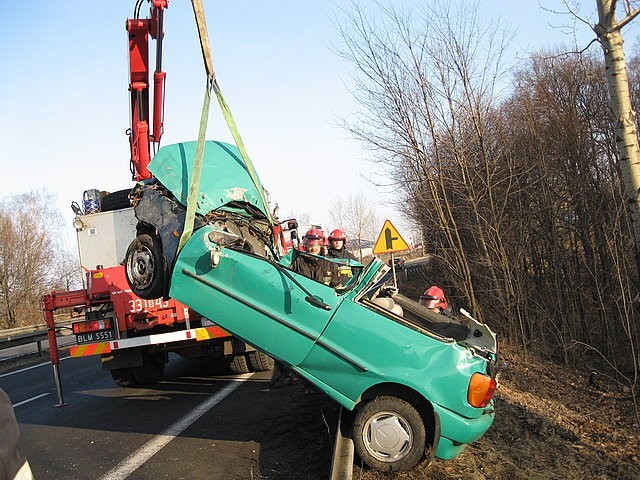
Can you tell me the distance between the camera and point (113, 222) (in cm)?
945

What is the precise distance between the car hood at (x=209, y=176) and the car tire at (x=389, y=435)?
2.33 m

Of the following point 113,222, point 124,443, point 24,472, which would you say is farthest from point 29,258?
point 24,472

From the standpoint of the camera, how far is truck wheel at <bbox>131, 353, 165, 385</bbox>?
890 cm

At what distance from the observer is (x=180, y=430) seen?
6359 mm

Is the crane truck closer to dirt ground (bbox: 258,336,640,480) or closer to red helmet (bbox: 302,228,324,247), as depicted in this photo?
red helmet (bbox: 302,228,324,247)

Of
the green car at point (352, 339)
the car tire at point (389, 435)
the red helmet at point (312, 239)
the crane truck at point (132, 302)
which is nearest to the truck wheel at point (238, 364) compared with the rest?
the crane truck at point (132, 302)

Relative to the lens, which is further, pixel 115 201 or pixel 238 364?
pixel 115 201

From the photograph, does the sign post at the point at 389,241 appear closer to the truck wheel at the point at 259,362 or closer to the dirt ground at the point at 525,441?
the truck wheel at the point at 259,362

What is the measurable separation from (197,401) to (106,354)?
59.9 inches

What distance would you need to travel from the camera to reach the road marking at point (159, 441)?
16.8 ft

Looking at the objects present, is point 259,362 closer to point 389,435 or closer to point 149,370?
point 149,370

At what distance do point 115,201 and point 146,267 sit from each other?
188 inches

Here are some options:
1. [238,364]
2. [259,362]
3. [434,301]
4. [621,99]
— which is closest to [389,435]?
[434,301]

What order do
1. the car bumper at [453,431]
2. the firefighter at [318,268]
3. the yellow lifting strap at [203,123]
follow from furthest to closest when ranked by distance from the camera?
the firefighter at [318,268] < the yellow lifting strap at [203,123] < the car bumper at [453,431]
